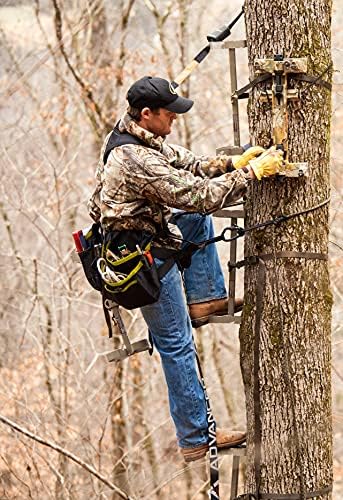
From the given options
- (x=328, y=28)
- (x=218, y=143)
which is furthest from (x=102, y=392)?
(x=328, y=28)

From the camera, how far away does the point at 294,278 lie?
13.5ft

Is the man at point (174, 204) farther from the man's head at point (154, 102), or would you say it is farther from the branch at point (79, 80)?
the branch at point (79, 80)

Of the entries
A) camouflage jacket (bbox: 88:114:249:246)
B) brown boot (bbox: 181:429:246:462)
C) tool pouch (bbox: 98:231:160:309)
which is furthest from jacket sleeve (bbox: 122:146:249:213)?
brown boot (bbox: 181:429:246:462)

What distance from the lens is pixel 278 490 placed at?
13.9 ft

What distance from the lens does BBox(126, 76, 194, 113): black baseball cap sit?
4.22 metres

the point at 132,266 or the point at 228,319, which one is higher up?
the point at 132,266

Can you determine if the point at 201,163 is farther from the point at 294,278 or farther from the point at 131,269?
the point at 294,278

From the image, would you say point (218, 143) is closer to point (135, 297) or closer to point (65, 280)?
point (65, 280)

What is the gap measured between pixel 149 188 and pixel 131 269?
1.42 ft

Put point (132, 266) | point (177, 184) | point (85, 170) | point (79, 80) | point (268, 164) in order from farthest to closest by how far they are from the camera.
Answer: point (85, 170) → point (79, 80) → point (132, 266) → point (177, 184) → point (268, 164)

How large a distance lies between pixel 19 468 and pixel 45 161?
355 centimetres

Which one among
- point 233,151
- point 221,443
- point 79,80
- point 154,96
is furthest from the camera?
point 79,80

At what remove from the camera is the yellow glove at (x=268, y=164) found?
396cm

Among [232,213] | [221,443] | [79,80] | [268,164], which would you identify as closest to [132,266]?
[232,213]
